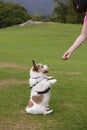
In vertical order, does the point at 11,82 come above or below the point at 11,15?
above

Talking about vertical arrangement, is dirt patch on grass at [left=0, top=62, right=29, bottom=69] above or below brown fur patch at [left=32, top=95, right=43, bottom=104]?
below

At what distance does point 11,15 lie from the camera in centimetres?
7512

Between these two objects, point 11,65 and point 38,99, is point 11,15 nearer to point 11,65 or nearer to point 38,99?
point 11,65

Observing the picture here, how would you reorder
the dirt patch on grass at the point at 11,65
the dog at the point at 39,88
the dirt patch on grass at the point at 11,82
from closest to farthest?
1. the dog at the point at 39,88
2. the dirt patch on grass at the point at 11,82
3. the dirt patch on grass at the point at 11,65

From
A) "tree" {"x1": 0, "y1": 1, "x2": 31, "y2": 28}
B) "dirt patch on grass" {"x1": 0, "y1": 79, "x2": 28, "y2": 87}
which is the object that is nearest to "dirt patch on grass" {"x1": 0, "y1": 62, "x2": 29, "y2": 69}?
"dirt patch on grass" {"x1": 0, "y1": 79, "x2": 28, "y2": 87}

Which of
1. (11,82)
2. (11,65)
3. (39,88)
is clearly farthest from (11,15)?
(39,88)

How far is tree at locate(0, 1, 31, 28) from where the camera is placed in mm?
73938

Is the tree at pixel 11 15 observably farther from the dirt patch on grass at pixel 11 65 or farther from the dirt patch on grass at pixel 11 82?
the dirt patch on grass at pixel 11 82

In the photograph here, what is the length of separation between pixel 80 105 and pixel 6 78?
3923mm

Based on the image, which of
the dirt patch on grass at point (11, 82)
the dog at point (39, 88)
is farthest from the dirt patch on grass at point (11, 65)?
the dog at point (39, 88)

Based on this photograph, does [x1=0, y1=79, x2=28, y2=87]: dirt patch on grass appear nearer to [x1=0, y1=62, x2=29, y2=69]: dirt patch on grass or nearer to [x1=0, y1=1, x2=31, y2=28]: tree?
[x1=0, y1=62, x2=29, y2=69]: dirt patch on grass

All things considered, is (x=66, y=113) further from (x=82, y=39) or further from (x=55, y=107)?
(x=82, y=39)

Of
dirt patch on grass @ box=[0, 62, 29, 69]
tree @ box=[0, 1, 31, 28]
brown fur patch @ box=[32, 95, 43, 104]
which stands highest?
brown fur patch @ box=[32, 95, 43, 104]

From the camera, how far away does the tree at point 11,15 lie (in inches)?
2911
